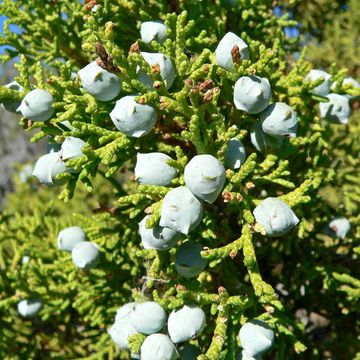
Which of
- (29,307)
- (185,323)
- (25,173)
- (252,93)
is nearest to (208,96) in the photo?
(252,93)

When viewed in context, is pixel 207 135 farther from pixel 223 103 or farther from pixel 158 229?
pixel 223 103

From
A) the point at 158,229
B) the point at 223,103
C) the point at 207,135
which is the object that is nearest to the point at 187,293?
the point at 158,229

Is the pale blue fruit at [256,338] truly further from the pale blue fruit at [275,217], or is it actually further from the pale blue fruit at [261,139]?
the pale blue fruit at [261,139]

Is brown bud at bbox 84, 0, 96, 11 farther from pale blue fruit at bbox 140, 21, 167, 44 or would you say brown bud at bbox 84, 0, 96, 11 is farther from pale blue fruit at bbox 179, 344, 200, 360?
pale blue fruit at bbox 179, 344, 200, 360

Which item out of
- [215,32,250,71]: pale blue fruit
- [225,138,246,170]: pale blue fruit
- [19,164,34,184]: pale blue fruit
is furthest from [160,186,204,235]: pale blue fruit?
[19,164,34,184]: pale blue fruit

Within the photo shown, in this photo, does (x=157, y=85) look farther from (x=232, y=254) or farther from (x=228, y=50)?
(x=232, y=254)

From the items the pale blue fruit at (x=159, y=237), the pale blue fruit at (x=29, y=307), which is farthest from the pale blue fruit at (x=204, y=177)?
the pale blue fruit at (x=29, y=307)

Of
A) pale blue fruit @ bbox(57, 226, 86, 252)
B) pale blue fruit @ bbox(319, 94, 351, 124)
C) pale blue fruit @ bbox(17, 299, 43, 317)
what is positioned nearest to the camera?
pale blue fruit @ bbox(319, 94, 351, 124)
